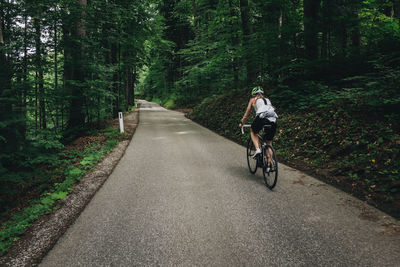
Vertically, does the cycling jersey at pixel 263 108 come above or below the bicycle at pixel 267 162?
above

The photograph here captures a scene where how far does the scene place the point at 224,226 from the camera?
3311 mm

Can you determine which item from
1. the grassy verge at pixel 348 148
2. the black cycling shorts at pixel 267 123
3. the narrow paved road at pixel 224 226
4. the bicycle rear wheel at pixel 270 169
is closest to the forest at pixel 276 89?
the grassy verge at pixel 348 148

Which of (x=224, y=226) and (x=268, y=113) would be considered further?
(x=268, y=113)

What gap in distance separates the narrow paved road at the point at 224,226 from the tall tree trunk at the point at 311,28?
667 cm

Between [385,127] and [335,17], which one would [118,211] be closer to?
[385,127]

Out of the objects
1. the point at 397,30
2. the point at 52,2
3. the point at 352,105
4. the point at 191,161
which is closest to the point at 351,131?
the point at 352,105

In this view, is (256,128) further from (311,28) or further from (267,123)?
(311,28)

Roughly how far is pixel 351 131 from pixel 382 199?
2660 millimetres

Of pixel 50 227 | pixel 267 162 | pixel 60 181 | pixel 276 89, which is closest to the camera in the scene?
pixel 50 227

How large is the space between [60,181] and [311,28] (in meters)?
10.6

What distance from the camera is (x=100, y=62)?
1027cm

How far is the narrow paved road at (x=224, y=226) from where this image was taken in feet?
8.64

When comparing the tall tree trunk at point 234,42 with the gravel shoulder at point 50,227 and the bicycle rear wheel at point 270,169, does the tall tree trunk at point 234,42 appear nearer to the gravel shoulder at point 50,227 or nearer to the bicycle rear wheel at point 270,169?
the bicycle rear wheel at point 270,169

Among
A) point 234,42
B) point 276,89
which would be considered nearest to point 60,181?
point 276,89
